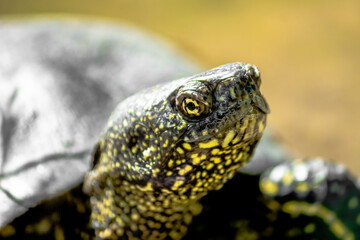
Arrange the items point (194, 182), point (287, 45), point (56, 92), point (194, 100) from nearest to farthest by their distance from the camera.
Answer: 1. point (194, 100)
2. point (194, 182)
3. point (56, 92)
4. point (287, 45)

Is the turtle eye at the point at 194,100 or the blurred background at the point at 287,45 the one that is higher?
the turtle eye at the point at 194,100

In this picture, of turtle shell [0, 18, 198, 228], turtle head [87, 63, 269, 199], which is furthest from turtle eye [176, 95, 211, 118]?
turtle shell [0, 18, 198, 228]

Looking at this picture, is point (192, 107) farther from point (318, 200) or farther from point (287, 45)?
point (287, 45)

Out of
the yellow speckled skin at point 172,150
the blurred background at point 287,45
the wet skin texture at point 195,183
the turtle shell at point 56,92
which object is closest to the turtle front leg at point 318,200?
the wet skin texture at point 195,183

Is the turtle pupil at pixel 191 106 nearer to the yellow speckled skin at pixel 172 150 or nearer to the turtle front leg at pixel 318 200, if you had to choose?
the yellow speckled skin at pixel 172 150

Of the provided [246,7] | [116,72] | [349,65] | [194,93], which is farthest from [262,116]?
[246,7]

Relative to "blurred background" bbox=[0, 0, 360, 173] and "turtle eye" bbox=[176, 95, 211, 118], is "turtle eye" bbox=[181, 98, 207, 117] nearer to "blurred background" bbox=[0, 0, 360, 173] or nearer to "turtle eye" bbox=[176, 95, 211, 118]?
"turtle eye" bbox=[176, 95, 211, 118]

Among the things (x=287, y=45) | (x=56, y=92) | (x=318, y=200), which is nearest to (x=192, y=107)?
(x=56, y=92)
